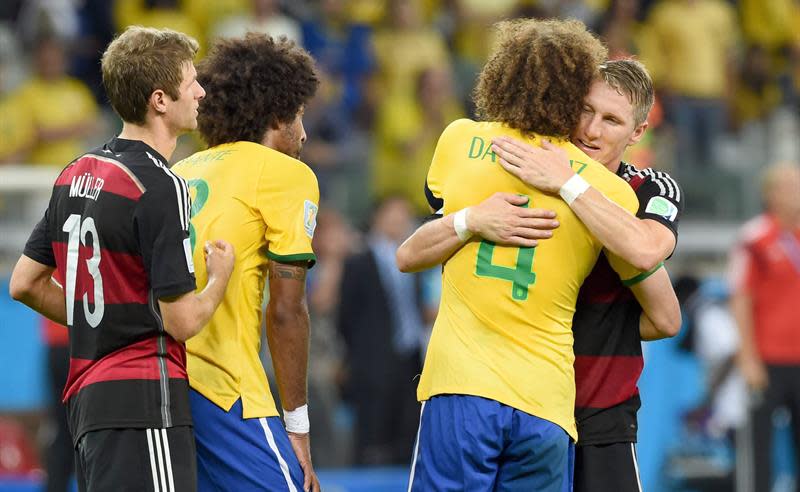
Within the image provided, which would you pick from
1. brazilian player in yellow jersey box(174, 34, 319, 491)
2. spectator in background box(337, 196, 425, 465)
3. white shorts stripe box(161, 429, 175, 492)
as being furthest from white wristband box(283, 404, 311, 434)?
spectator in background box(337, 196, 425, 465)

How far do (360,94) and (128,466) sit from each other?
8667 millimetres

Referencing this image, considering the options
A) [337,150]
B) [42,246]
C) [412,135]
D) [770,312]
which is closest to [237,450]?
[42,246]

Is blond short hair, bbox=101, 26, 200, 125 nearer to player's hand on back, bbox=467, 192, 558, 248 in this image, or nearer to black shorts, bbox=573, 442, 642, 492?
player's hand on back, bbox=467, 192, 558, 248

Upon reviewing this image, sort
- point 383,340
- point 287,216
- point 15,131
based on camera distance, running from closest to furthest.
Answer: point 287,216 → point 383,340 → point 15,131

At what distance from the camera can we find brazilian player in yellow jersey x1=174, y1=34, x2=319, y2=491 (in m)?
4.43

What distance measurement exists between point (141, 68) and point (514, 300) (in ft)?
4.74

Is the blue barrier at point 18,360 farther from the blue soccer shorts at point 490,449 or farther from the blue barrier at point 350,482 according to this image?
the blue soccer shorts at point 490,449

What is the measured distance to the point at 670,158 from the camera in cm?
1357

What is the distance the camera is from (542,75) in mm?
4285

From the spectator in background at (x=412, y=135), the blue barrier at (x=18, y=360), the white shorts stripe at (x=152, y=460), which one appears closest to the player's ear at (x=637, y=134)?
the white shorts stripe at (x=152, y=460)

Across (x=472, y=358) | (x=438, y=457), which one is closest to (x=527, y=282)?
(x=472, y=358)

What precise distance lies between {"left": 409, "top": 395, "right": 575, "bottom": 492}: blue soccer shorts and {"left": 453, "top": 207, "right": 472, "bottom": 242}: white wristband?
1.77 feet

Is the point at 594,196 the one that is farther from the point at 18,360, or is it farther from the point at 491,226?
the point at 18,360

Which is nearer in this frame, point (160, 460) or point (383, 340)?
point (160, 460)
